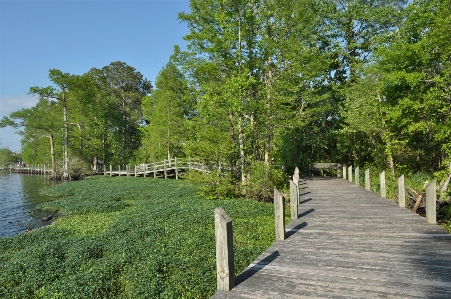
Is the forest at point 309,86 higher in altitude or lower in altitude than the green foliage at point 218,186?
higher

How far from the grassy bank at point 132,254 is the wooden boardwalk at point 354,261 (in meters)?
1.63

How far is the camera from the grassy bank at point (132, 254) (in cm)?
646

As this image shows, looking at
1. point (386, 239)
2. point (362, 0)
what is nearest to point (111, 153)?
point (362, 0)

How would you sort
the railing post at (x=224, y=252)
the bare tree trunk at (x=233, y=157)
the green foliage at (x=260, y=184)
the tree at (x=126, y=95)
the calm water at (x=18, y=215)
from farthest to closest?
the tree at (x=126, y=95), the bare tree trunk at (x=233, y=157), the green foliage at (x=260, y=184), the calm water at (x=18, y=215), the railing post at (x=224, y=252)

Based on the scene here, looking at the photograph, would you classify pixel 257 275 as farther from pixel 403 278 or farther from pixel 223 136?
pixel 223 136

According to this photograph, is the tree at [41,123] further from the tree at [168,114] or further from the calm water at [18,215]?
the calm water at [18,215]

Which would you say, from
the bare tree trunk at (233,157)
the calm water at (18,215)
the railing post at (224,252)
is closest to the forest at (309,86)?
the bare tree trunk at (233,157)

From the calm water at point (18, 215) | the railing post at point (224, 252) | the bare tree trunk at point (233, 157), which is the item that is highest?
the bare tree trunk at point (233, 157)

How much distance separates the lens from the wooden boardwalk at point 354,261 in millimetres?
4340

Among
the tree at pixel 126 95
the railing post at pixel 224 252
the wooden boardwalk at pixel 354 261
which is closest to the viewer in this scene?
the wooden boardwalk at pixel 354 261

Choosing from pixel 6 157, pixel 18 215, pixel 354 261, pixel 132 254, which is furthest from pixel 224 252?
pixel 6 157

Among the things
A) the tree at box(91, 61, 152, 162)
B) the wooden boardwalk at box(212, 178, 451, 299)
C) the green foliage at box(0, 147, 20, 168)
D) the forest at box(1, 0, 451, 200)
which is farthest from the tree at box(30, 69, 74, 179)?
the green foliage at box(0, 147, 20, 168)

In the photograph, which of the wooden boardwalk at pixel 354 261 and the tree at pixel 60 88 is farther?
the tree at pixel 60 88

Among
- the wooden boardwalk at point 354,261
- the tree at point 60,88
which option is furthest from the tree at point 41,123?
the wooden boardwalk at point 354,261
